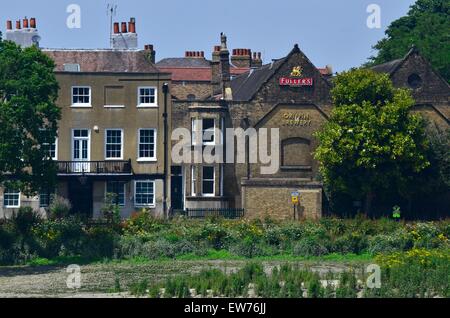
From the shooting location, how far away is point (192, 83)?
9906cm

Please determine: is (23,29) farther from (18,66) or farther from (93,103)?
(18,66)

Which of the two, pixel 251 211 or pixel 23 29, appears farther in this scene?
pixel 23 29

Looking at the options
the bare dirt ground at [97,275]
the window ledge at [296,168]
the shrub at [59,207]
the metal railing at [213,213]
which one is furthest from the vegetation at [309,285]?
the window ledge at [296,168]

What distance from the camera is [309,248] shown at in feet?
190

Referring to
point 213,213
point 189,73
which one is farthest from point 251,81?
point 189,73

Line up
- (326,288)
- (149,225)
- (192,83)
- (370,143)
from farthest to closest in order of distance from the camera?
(192,83) → (370,143) → (149,225) → (326,288)

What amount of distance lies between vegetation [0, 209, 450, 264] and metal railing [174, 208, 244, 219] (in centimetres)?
728

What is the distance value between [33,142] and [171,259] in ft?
26.9

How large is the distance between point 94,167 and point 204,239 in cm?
1383

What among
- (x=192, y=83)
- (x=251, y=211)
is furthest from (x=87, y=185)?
(x=192, y=83)

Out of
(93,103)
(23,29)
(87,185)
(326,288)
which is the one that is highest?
(23,29)

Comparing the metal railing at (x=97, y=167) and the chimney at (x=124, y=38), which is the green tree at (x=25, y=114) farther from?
the chimney at (x=124, y=38)

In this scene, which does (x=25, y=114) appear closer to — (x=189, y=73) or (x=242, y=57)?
(x=242, y=57)

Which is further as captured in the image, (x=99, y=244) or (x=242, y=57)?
(x=242, y=57)
